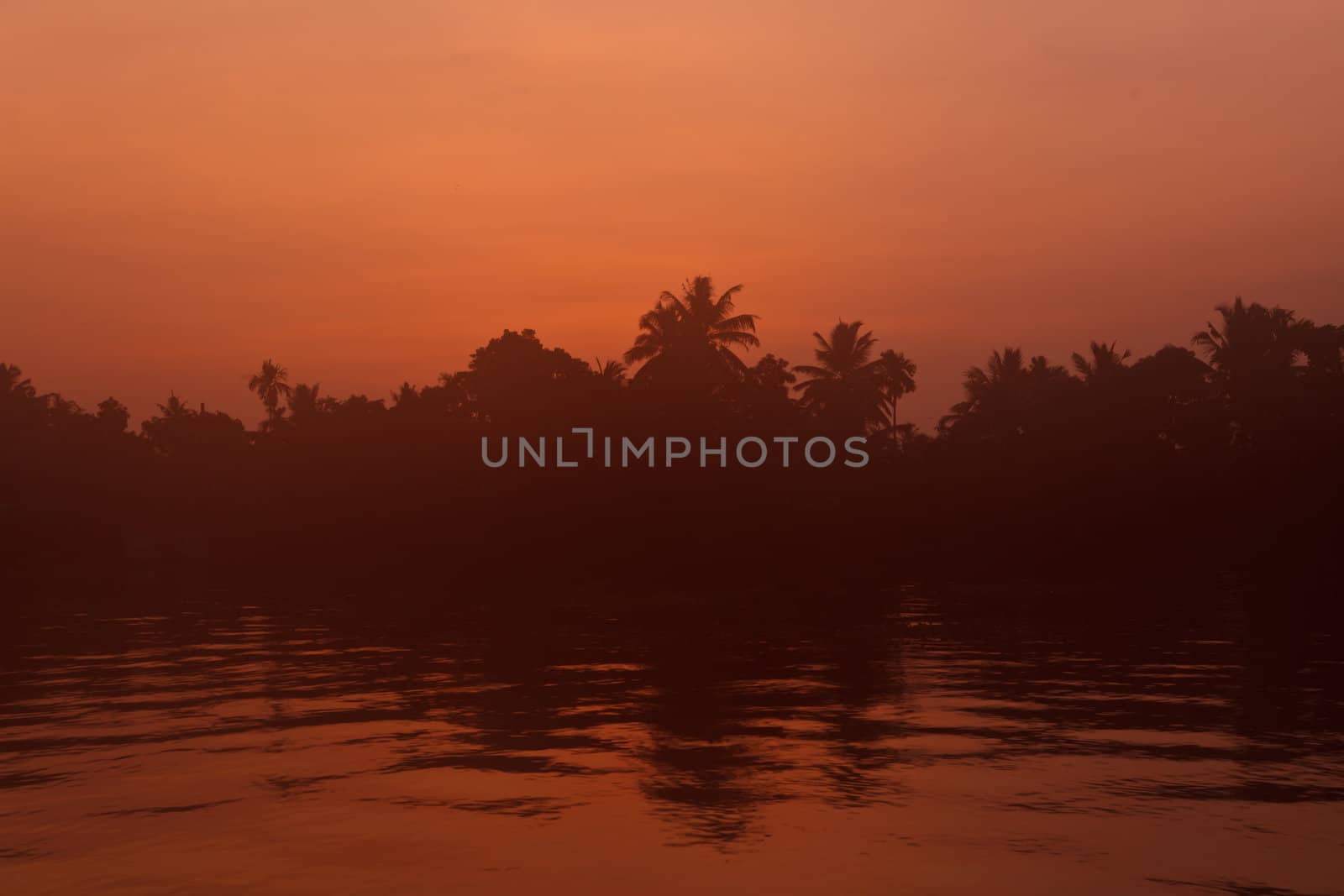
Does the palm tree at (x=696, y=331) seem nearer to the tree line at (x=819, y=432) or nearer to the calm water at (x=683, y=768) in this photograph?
the tree line at (x=819, y=432)

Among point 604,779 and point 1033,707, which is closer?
point 604,779

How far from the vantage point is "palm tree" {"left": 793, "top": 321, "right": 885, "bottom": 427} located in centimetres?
6362

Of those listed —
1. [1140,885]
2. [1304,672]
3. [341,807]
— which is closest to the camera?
[1140,885]

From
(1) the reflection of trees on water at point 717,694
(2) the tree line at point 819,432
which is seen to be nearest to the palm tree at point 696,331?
(2) the tree line at point 819,432

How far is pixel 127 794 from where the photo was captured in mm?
12375

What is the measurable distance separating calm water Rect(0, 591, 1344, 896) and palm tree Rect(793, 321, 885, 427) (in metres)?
37.7

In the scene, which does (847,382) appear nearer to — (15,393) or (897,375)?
(897,375)

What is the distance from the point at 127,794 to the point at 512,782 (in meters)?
3.54

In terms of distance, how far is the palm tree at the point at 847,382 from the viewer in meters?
63.6

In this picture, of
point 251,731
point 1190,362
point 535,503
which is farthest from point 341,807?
point 1190,362

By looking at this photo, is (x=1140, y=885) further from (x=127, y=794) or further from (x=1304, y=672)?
(x=1304, y=672)

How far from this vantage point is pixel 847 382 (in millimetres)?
63750

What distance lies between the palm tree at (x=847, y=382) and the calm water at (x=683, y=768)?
37.7 metres

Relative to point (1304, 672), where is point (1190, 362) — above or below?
above
